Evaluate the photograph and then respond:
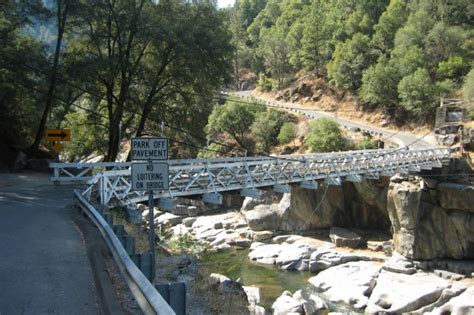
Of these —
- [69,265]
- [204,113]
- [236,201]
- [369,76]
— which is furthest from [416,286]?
[369,76]

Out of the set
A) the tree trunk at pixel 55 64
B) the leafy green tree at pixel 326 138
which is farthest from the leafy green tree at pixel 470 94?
the tree trunk at pixel 55 64

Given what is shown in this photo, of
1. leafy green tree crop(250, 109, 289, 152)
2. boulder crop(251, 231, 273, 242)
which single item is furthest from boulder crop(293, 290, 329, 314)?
leafy green tree crop(250, 109, 289, 152)

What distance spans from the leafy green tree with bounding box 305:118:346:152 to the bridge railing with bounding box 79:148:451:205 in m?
10.3

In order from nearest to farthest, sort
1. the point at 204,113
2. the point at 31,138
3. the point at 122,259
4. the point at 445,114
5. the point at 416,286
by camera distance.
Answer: the point at 122,259 < the point at 416,286 < the point at 204,113 < the point at 31,138 < the point at 445,114

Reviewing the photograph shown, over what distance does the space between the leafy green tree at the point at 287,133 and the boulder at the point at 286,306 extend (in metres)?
26.9

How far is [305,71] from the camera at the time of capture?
61.5m

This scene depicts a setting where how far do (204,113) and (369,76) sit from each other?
26520 mm

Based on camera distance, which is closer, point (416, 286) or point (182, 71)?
point (416, 286)

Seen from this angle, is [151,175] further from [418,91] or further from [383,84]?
[383,84]

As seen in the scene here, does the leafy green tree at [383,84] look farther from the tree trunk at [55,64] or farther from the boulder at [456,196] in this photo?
the tree trunk at [55,64]

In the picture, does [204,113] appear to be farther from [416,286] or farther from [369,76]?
[369,76]

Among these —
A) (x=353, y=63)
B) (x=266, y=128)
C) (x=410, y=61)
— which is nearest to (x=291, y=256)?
(x=266, y=128)

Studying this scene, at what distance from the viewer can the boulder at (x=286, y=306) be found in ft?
56.0

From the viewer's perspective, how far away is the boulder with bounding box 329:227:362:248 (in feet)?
89.7
